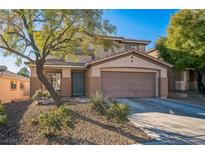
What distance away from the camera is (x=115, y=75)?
1642cm

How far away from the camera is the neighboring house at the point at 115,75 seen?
1614 centimetres

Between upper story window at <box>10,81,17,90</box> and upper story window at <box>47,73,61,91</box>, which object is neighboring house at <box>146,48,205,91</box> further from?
upper story window at <box>10,81,17,90</box>

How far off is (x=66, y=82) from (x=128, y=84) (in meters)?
4.86

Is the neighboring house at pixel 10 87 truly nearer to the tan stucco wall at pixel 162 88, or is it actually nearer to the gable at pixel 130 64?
the gable at pixel 130 64

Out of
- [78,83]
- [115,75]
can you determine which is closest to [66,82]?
[78,83]

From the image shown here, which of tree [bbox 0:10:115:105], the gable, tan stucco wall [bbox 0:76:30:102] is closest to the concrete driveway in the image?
tree [bbox 0:10:115:105]

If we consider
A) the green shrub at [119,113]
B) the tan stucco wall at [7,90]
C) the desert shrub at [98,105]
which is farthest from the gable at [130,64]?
the tan stucco wall at [7,90]

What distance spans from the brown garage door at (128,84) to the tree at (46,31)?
217 inches

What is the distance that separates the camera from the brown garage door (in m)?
16.2

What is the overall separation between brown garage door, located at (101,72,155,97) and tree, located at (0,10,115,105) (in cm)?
551

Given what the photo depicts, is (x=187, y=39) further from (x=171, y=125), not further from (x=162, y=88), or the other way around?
(x=171, y=125)
